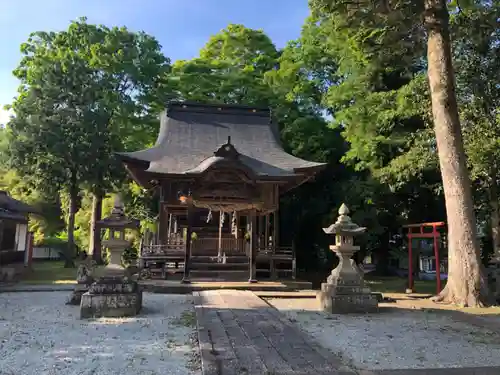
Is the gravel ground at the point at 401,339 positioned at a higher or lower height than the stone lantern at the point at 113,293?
lower

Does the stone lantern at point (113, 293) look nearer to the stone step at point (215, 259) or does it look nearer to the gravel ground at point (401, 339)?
the gravel ground at point (401, 339)

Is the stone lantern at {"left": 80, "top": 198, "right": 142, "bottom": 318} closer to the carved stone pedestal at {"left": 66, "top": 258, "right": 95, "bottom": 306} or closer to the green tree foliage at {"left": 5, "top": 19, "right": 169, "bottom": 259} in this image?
the carved stone pedestal at {"left": 66, "top": 258, "right": 95, "bottom": 306}

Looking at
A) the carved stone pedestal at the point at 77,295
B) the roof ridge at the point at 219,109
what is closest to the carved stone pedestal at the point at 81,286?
the carved stone pedestal at the point at 77,295

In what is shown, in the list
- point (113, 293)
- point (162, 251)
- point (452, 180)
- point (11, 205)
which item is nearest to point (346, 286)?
point (452, 180)

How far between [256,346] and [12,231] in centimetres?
1637

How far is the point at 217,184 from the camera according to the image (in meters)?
13.1

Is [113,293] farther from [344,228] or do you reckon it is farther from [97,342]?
[344,228]

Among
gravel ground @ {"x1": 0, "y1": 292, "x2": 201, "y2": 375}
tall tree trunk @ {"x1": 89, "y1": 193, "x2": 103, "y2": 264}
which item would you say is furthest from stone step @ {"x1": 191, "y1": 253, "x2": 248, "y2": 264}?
tall tree trunk @ {"x1": 89, "y1": 193, "x2": 103, "y2": 264}

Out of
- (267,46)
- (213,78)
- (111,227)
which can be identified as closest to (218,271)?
(111,227)

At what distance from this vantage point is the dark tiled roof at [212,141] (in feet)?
44.9

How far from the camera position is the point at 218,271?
44.8ft

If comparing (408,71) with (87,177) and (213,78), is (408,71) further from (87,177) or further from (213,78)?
(87,177)

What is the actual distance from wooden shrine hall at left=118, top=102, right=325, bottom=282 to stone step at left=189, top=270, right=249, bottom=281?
2 centimetres

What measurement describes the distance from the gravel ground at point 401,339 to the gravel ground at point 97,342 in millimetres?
2097
